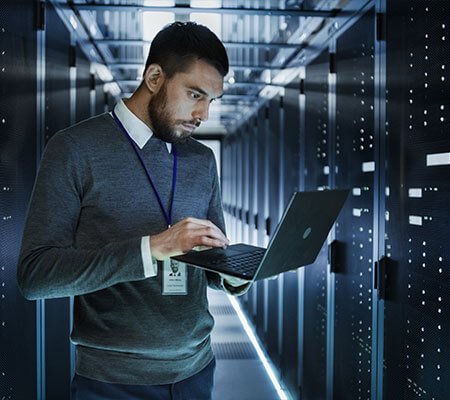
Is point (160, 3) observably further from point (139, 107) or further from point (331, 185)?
point (139, 107)

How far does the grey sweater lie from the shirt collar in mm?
27

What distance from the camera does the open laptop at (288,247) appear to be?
111cm

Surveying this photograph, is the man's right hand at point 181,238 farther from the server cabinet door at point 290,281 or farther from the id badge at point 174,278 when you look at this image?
the server cabinet door at point 290,281

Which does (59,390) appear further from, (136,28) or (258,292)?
(258,292)

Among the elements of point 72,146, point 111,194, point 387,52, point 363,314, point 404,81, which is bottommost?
point 363,314

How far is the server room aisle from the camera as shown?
3.94 metres

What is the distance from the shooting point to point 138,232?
1330 mm

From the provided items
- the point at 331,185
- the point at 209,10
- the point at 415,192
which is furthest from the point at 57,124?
the point at 415,192

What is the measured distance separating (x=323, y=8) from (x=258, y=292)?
3.55 meters

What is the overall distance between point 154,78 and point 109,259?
0.62 m

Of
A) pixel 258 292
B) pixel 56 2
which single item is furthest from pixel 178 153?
pixel 258 292

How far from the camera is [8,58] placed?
69.1 inches

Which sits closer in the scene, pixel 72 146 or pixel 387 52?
pixel 72 146

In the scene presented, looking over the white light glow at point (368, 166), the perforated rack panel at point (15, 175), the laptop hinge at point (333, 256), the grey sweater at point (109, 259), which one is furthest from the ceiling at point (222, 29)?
the grey sweater at point (109, 259)
